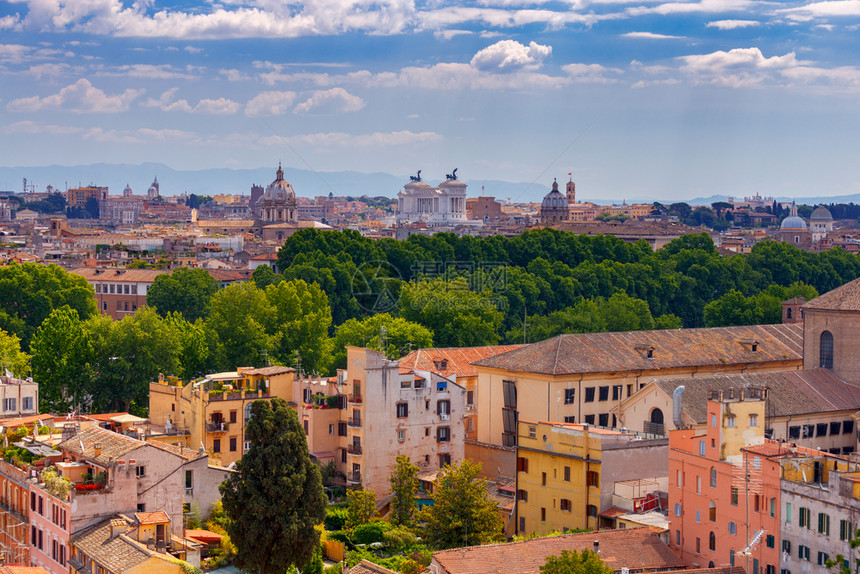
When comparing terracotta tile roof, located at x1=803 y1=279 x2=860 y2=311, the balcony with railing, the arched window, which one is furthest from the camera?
the arched window

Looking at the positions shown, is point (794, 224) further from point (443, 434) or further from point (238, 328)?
point (443, 434)

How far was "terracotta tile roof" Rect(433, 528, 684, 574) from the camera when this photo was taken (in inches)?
1200

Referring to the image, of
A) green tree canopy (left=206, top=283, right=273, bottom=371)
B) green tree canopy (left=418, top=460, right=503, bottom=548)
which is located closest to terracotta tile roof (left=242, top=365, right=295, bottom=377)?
green tree canopy (left=206, top=283, right=273, bottom=371)

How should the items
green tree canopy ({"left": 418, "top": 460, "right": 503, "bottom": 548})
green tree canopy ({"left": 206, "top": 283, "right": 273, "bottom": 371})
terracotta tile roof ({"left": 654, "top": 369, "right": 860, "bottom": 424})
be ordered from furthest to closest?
green tree canopy ({"left": 206, "top": 283, "right": 273, "bottom": 371}), terracotta tile roof ({"left": 654, "top": 369, "right": 860, "bottom": 424}), green tree canopy ({"left": 418, "top": 460, "right": 503, "bottom": 548})

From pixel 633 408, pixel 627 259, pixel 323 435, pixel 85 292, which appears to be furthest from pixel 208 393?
pixel 627 259

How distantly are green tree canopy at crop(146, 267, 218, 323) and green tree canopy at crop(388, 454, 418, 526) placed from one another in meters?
41.1

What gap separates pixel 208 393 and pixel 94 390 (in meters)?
11.6

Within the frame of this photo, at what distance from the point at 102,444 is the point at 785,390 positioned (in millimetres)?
23327

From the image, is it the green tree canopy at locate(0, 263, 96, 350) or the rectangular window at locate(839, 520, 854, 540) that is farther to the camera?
the green tree canopy at locate(0, 263, 96, 350)

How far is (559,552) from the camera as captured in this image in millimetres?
31516

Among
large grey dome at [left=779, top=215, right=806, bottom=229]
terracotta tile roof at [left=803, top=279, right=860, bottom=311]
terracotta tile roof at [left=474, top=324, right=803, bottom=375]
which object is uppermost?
large grey dome at [left=779, top=215, right=806, bottom=229]

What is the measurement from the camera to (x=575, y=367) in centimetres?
4631

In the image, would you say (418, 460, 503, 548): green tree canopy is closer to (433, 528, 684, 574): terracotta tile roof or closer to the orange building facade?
(433, 528, 684, 574): terracotta tile roof

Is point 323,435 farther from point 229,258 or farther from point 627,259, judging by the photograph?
point 229,258
